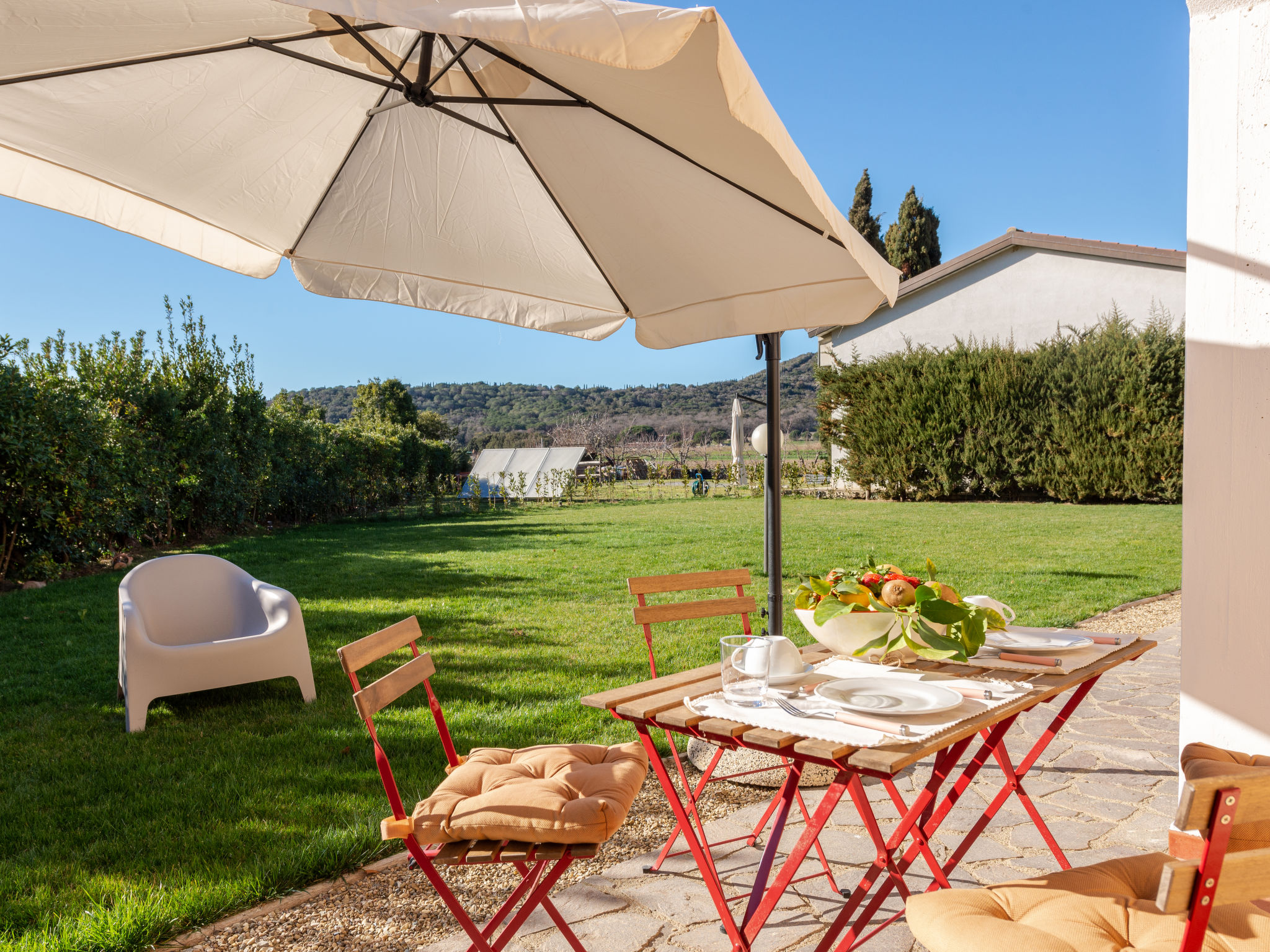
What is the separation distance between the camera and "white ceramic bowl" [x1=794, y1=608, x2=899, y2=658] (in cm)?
206

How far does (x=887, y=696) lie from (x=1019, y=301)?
2051cm

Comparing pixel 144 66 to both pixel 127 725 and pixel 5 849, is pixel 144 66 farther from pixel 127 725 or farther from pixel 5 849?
pixel 127 725

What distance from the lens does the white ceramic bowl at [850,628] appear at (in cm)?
206

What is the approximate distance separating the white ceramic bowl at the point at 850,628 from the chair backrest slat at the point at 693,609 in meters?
0.60

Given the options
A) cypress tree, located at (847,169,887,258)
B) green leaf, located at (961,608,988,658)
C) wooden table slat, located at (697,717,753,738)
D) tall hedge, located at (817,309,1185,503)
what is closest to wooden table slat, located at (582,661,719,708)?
wooden table slat, located at (697,717,753,738)

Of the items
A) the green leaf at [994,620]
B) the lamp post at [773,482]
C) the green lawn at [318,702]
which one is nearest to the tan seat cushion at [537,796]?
the green lawn at [318,702]

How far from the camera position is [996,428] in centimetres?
1691

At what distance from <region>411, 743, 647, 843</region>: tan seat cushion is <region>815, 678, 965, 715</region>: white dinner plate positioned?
22.4 inches

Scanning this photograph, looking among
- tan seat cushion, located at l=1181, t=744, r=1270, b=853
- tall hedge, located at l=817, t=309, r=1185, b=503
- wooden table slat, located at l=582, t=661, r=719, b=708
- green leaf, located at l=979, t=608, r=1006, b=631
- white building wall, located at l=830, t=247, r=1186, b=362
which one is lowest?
tan seat cushion, located at l=1181, t=744, r=1270, b=853

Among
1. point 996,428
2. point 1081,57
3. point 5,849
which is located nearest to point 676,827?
point 5,849

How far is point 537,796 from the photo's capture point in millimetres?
1887

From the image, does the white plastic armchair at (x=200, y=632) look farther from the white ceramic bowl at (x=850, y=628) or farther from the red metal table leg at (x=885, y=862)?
the red metal table leg at (x=885, y=862)

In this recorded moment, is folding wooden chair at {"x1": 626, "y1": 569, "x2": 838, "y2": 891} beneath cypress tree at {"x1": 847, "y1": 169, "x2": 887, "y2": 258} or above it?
beneath

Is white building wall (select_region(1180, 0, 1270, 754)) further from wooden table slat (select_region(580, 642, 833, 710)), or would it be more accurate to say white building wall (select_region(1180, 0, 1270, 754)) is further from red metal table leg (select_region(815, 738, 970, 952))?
wooden table slat (select_region(580, 642, 833, 710))
